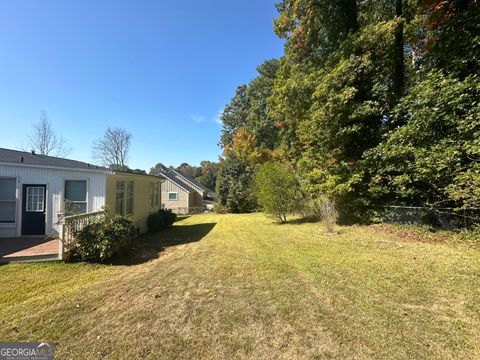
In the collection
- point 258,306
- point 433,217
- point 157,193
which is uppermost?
point 157,193

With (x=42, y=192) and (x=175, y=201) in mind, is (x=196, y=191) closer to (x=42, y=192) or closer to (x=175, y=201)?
(x=175, y=201)

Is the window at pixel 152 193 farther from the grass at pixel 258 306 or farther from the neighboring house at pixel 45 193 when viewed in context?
the grass at pixel 258 306

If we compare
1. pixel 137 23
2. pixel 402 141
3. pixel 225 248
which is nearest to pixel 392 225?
pixel 402 141

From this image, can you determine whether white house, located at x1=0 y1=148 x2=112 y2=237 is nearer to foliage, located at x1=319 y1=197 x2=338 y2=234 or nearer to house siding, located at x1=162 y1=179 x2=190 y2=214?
foliage, located at x1=319 y1=197 x2=338 y2=234

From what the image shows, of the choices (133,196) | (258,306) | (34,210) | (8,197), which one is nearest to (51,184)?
(34,210)

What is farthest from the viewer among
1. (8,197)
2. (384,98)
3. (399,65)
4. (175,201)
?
(175,201)

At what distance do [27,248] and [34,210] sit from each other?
2.25 metres

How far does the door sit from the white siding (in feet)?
0.48

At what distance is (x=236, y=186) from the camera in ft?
83.9

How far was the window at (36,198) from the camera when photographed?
862cm

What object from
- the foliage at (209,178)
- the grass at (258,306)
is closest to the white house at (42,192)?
the grass at (258,306)

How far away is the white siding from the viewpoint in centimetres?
846

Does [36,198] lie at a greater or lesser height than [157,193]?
lesser

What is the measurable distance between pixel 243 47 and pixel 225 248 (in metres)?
11.2
